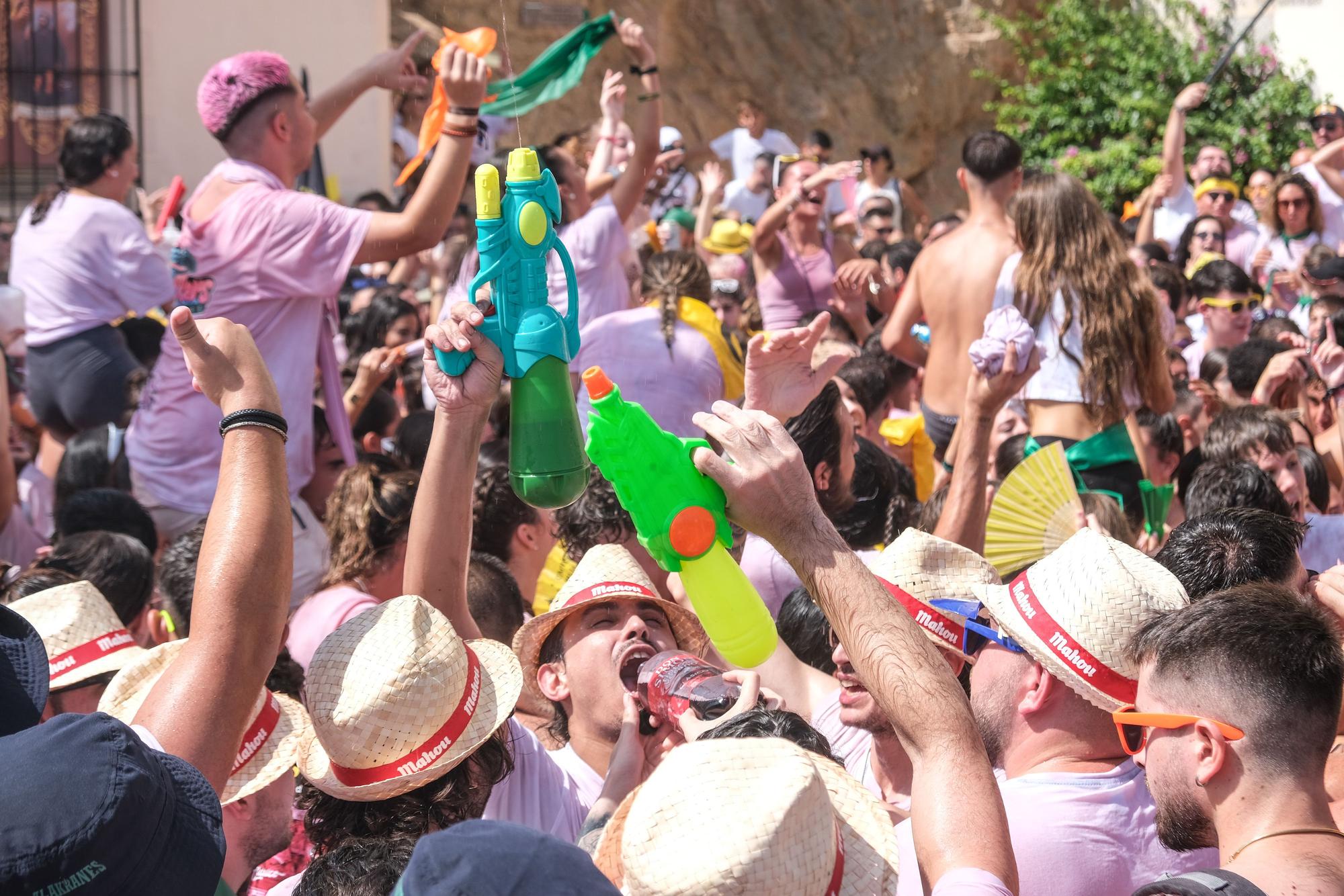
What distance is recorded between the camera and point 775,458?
1965 millimetres

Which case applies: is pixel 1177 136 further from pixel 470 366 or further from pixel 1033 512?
pixel 470 366

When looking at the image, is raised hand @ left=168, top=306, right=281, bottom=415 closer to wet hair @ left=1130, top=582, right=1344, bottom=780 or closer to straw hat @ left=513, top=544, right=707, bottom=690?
straw hat @ left=513, top=544, right=707, bottom=690

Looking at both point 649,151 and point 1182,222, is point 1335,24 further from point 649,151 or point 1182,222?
point 649,151

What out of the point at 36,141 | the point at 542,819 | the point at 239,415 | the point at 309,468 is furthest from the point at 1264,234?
the point at 36,141

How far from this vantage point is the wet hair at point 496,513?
4180 mm

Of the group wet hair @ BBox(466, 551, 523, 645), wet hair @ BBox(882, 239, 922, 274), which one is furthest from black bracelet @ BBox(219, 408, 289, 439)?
wet hair @ BBox(882, 239, 922, 274)

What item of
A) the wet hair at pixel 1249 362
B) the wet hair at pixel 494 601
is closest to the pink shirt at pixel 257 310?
the wet hair at pixel 494 601

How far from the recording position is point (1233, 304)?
6.93 m

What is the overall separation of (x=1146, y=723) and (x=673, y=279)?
354 cm

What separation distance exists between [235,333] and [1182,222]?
29.9 ft

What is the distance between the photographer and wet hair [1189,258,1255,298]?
700 cm

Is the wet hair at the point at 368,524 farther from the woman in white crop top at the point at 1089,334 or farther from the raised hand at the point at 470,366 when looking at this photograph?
the woman in white crop top at the point at 1089,334

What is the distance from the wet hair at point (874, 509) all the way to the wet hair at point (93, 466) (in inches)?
110

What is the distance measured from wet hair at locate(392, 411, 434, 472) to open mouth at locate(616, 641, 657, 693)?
7.43 ft
